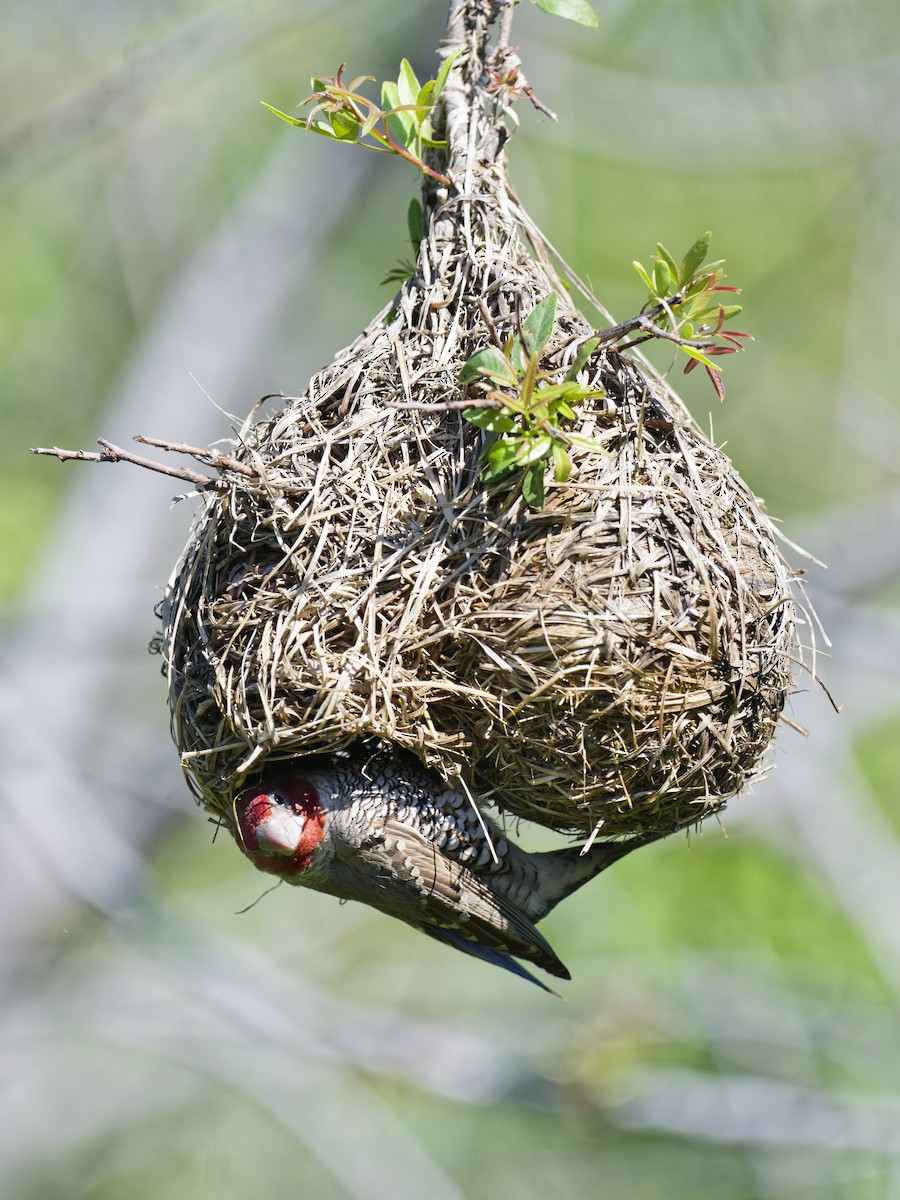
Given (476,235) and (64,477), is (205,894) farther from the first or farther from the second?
(476,235)

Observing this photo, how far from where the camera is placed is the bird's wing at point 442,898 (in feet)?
9.76

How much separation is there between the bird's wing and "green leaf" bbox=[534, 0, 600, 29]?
2036 millimetres

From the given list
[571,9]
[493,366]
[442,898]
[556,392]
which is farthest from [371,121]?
[442,898]

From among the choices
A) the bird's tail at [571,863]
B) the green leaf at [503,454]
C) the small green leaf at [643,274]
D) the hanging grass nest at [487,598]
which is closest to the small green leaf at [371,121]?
the hanging grass nest at [487,598]

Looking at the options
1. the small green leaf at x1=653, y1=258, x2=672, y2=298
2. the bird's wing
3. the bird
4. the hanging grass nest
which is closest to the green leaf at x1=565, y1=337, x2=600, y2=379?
the hanging grass nest

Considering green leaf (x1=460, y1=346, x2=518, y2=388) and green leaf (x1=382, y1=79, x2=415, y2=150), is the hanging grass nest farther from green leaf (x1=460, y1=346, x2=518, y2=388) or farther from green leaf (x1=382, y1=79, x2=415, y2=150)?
green leaf (x1=382, y1=79, x2=415, y2=150)

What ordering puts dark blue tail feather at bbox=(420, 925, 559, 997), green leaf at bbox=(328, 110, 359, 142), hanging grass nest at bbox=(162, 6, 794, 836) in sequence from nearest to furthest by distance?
hanging grass nest at bbox=(162, 6, 794, 836)
green leaf at bbox=(328, 110, 359, 142)
dark blue tail feather at bbox=(420, 925, 559, 997)

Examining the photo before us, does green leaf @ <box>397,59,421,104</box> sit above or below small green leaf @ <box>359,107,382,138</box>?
above

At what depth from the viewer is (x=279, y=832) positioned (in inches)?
111

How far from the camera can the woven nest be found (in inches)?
104

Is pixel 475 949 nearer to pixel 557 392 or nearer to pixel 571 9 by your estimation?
pixel 557 392

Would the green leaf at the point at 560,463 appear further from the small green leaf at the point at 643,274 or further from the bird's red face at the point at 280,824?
the bird's red face at the point at 280,824

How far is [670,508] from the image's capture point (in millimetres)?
2777

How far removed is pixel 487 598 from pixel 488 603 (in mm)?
12
